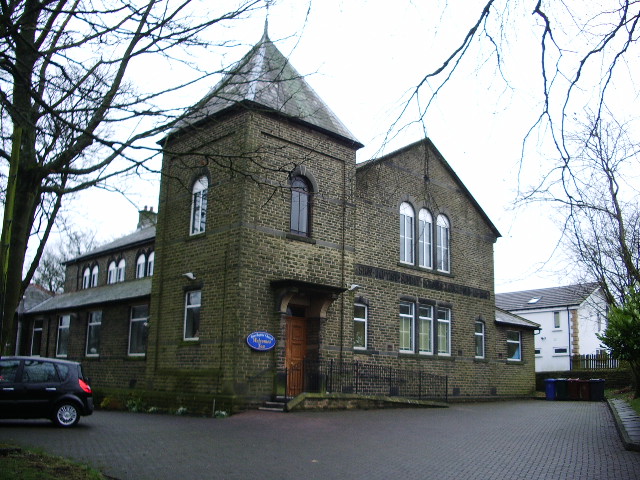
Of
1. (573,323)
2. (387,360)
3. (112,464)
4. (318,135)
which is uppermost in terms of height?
(318,135)

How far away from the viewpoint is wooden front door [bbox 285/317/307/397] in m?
18.2

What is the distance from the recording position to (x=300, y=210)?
771 inches

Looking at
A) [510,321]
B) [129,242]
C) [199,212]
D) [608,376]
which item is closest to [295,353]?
[199,212]

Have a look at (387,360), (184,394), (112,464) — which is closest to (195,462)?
(112,464)

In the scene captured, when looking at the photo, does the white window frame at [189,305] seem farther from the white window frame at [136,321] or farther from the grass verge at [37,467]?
the grass verge at [37,467]

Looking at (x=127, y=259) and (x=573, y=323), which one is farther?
(x=573, y=323)

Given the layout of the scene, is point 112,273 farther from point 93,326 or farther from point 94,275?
point 93,326

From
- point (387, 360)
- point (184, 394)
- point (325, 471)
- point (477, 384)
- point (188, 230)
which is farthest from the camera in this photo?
point (477, 384)

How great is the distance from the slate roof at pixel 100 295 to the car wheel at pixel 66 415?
8230mm

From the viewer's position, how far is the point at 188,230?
64.8 feet

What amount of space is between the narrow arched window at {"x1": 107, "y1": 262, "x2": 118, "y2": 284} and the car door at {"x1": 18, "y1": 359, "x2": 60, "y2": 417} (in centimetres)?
1494

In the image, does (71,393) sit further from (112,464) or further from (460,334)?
(460,334)

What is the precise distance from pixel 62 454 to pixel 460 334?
1791 cm

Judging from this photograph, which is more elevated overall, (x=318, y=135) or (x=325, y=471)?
(x=318, y=135)
